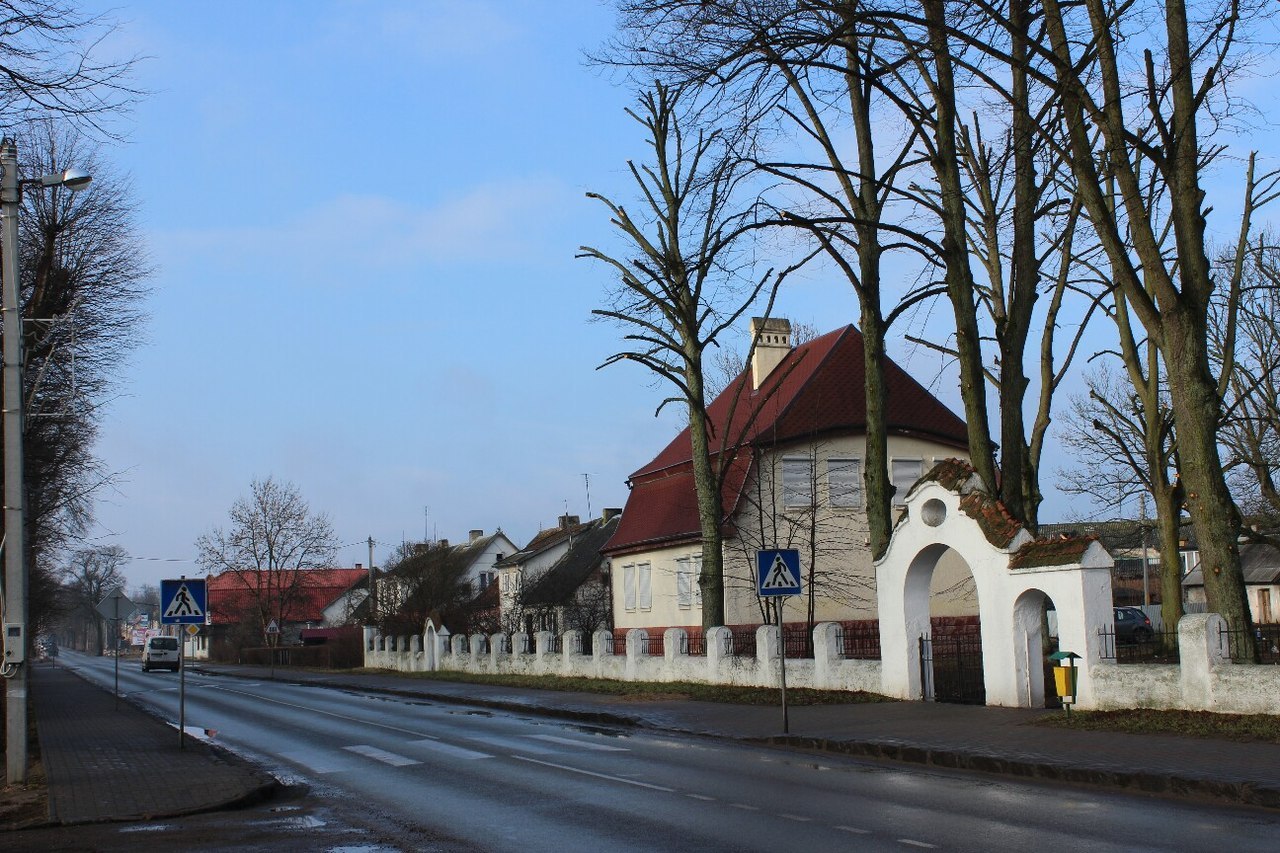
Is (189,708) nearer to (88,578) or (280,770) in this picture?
(280,770)

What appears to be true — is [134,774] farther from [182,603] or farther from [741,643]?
[741,643]

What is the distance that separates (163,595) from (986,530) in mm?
12540

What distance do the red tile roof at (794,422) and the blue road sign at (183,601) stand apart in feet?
68.3

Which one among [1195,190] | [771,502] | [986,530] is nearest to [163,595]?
[986,530]

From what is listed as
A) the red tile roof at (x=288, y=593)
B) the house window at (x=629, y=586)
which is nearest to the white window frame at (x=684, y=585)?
the house window at (x=629, y=586)

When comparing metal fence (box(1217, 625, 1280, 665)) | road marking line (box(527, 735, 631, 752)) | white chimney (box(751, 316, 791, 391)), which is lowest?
road marking line (box(527, 735, 631, 752))

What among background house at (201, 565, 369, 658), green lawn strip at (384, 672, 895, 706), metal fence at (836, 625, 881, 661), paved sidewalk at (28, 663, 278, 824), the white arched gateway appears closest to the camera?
paved sidewalk at (28, 663, 278, 824)

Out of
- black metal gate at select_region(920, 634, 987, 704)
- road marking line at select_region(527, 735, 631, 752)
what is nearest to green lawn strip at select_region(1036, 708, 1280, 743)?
black metal gate at select_region(920, 634, 987, 704)

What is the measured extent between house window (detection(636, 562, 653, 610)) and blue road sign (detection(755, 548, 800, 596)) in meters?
25.2

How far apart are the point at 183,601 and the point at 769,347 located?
95.8 ft

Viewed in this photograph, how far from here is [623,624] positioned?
152 ft

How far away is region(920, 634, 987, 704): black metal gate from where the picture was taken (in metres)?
21.5

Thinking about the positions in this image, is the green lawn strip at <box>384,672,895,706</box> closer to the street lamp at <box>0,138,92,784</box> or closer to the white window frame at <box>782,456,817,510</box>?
the white window frame at <box>782,456,817,510</box>

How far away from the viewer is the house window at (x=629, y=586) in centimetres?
4562
